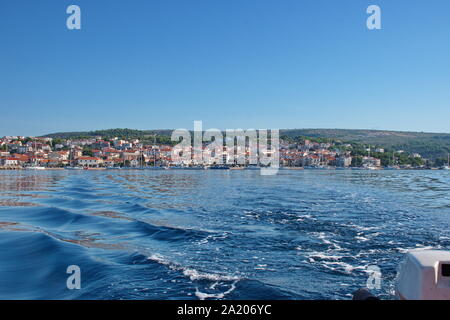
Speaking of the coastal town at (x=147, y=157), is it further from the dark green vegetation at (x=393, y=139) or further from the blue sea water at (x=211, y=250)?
the blue sea water at (x=211, y=250)

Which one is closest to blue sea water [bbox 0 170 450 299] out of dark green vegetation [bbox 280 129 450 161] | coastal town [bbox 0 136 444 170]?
coastal town [bbox 0 136 444 170]

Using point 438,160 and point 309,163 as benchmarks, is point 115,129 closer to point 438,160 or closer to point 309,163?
point 309,163

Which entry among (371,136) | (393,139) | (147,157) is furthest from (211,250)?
(371,136)

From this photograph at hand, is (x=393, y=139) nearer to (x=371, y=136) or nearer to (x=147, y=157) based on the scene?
(x=371, y=136)

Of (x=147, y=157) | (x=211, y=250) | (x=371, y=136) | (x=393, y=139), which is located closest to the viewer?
(x=211, y=250)

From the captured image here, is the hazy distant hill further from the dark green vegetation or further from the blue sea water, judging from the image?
the blue sea water
